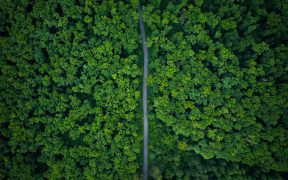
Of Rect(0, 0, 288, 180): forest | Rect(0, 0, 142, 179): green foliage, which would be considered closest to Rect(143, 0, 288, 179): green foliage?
Rect(0, 0, 288, 180): forest

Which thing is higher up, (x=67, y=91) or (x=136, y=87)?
(x=136, y=87)

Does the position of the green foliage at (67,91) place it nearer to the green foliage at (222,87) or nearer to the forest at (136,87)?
the forest at (136,87)

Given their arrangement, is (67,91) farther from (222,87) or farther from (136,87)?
(222,87)

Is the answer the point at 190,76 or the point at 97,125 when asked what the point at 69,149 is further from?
the point at 190,76

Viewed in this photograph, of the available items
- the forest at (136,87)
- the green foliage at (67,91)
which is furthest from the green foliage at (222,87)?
the green foliage at (67,91)

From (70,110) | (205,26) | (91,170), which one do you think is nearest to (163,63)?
(205,26)

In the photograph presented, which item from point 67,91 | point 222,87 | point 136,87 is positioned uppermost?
point 222,87

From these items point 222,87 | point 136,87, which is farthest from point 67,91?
point 222,87

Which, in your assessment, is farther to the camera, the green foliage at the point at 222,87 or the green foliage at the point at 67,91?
the green foliage at the point at 67,91
